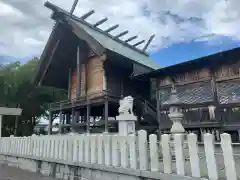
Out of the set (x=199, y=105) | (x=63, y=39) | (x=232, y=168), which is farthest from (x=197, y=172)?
(x=63, y=39)

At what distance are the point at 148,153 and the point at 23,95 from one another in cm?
1685

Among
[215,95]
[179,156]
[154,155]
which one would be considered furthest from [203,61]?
[179,156]

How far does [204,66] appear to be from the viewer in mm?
9875

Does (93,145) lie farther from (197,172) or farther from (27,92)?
(27,92)

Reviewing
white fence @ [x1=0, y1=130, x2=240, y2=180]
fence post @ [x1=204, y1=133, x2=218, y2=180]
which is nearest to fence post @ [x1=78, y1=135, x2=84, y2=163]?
white fence @ [x1=0, y1=130, x2=240, y2=180]

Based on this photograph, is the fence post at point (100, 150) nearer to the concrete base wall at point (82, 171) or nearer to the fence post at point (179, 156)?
the concrete base wall at point (82, 171)

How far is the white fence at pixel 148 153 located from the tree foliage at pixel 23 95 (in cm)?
1217

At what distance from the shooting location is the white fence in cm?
317

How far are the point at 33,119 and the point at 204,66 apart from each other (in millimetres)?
16360

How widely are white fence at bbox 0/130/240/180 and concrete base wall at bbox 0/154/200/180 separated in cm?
10

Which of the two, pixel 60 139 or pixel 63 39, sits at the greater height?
pixel 63 39

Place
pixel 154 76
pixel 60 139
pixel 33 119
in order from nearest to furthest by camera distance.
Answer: pixel 60 139
pixel 154 76
pixel 33 119

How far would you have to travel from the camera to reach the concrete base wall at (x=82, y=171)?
3941mm

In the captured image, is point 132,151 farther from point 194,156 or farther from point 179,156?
point 194,156
